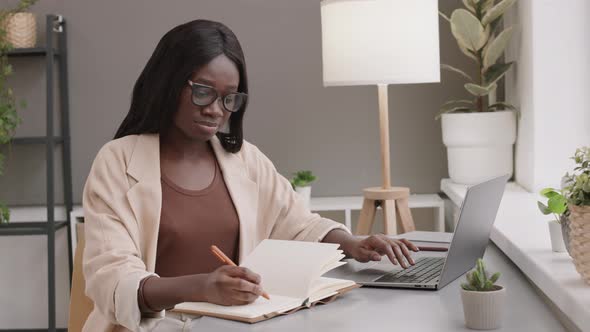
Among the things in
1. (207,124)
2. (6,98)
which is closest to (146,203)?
(207,124)

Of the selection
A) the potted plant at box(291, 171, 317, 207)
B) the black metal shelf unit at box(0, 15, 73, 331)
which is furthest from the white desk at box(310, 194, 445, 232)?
the black metal shelf unit at box(0, 15, 73, 331)

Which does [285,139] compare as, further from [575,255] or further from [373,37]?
[575,255]

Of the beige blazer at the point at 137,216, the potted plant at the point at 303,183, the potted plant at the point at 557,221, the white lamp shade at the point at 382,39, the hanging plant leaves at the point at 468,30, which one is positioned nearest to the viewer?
the beige blazer at the point at 137,216

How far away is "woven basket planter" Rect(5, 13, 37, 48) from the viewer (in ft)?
12.0

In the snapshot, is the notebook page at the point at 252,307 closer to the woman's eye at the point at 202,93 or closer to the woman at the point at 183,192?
the woman at the point at 183,192

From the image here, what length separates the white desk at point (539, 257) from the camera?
133 cm

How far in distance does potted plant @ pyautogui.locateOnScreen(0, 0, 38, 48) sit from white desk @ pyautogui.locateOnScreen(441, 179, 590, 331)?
2.33 metres

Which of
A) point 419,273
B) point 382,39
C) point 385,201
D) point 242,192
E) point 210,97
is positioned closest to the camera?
point 419,273

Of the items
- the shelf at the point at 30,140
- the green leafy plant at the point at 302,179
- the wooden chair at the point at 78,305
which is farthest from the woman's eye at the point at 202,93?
the shelf at the point at 30,140

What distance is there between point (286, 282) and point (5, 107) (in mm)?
2596

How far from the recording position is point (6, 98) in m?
3.81

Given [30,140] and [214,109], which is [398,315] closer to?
[214,109]

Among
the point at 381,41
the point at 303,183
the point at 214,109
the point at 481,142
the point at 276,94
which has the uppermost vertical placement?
the point at 381,41

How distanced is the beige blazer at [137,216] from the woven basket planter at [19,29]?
79.2 inches
